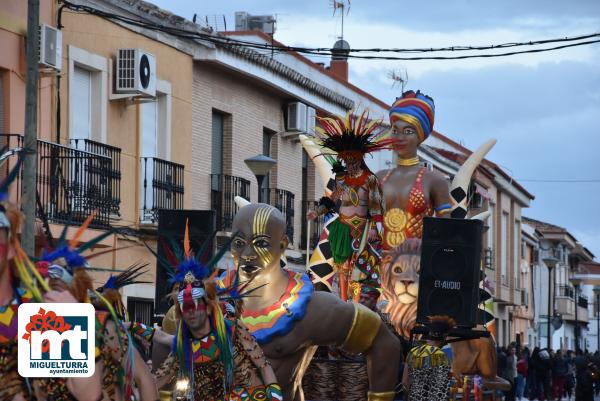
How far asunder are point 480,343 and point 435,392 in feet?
8.54

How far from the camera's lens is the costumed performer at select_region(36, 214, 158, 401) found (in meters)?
6.77

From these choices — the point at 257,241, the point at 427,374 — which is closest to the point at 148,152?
the point at 427,374

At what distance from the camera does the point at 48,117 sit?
22.1 m

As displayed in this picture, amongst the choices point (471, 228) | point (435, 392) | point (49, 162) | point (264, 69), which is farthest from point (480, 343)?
point (264, 69)

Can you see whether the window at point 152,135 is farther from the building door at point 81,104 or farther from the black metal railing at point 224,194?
the black metal railing at point 224,194

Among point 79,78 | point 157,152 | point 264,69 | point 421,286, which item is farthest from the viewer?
point 264,69

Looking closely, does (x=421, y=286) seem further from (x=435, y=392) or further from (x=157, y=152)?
(x=157, y=152)

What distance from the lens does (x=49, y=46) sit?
21.5 meters

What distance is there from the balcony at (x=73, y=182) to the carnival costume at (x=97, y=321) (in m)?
13.3

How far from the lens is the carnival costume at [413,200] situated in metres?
13.2

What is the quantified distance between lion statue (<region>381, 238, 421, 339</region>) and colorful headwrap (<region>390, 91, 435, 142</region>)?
1181mm

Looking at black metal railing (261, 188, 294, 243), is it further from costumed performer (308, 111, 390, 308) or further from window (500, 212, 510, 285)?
window (500, 212, 510, 285)

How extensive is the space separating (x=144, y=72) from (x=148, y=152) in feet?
6.24

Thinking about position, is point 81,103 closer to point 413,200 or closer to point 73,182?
point 73,182
